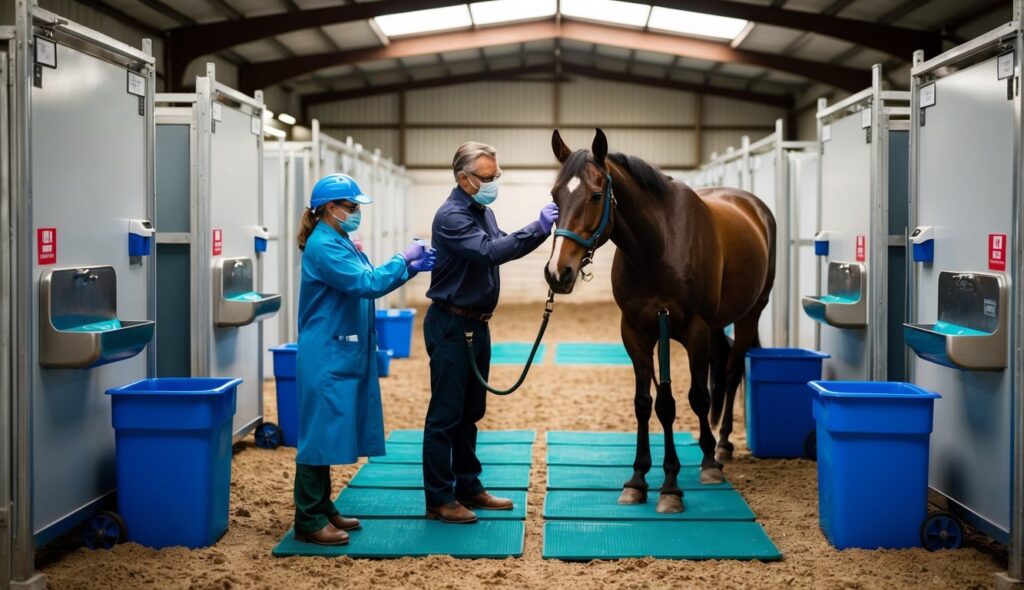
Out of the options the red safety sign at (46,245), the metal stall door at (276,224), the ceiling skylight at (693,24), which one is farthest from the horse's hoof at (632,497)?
the ceiling skylight at (693,24)

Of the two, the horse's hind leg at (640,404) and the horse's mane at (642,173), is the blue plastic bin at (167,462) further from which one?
the horse's mane at (642,173)

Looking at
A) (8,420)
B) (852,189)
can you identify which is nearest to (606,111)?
(852,189)

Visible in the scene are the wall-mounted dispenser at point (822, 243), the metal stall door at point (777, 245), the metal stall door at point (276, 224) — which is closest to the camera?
the wall-mounted dispenser at point (822, 243)

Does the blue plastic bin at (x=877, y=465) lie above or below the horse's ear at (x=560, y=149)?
below

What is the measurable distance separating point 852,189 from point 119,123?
11.4ft

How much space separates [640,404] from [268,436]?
2242 mm

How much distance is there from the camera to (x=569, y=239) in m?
3.63

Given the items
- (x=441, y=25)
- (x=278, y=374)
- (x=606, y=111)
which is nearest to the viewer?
(x=278, y=374)

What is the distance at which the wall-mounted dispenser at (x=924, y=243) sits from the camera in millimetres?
3709

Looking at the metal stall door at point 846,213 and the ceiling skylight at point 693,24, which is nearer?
→ the metal stall door at point 846,213

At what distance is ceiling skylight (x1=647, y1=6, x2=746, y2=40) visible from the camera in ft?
38.8

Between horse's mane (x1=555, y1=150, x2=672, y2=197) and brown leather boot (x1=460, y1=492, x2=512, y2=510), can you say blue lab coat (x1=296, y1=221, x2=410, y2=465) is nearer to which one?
brown leather boot (x1=460, y1=492, x2=512, y2=510)

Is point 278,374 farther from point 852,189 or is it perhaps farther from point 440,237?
point 852,189

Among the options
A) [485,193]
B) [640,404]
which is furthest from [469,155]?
[640,404]
